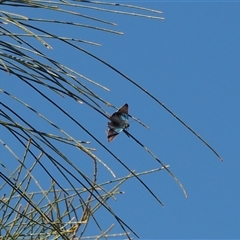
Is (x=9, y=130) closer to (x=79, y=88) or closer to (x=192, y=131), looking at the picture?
(x=79, y=88)

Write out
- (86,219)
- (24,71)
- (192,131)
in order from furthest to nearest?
(86,219) < (24,71) < (192,131)

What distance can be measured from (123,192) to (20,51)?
0.47m

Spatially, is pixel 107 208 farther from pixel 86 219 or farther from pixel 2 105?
pixel 86 219

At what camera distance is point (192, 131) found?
0.77 metres

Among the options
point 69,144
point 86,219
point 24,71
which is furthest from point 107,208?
point 86,219

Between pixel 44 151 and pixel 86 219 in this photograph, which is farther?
pixel 86 219

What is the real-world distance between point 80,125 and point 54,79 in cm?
10

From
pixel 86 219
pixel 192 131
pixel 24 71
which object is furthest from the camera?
pixel 86 219

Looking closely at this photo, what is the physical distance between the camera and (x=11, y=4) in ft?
2.88

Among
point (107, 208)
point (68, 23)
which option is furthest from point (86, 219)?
point (68, 23)

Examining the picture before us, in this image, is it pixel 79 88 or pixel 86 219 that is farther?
pixel 86 219

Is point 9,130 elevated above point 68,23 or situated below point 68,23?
below

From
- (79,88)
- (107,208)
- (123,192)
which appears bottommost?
(107,208)

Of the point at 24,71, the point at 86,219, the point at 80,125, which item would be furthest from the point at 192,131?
the point at 86,219
